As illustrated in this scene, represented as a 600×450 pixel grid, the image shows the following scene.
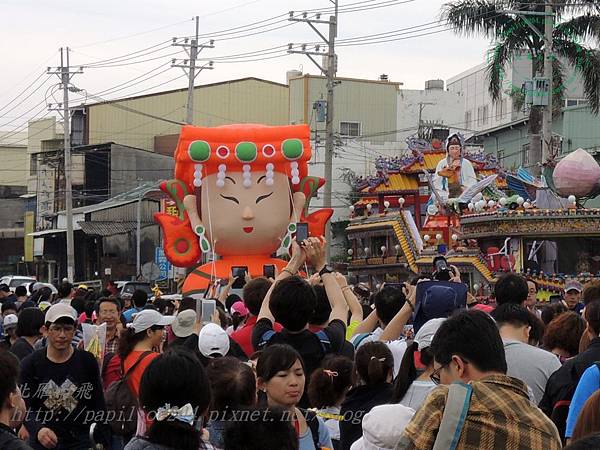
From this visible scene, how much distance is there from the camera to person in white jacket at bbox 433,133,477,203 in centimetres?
3091

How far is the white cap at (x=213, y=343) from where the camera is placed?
23.2 feet

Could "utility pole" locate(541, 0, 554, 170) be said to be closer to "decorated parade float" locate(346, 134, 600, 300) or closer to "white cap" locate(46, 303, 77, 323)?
"decorated parade float" locate(346, 134, 600, 300)

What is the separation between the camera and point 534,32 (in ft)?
110

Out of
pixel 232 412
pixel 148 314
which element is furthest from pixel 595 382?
pixel 148 314

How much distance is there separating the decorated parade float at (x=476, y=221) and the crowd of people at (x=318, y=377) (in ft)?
52.0

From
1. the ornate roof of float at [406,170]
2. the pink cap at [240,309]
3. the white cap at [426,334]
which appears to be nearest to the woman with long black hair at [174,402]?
the white cap at [426,334]

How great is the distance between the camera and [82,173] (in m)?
53.7

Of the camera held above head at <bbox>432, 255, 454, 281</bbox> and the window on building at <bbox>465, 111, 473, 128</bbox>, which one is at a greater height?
the window on building at <bbox>465, 111, 473, 128</bbox>

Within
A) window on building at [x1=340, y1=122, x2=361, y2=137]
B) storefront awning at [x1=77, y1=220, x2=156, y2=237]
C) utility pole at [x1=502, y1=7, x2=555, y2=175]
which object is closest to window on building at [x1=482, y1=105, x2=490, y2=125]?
window on building at [x1=340, y1=122, x2=361, y2=137]

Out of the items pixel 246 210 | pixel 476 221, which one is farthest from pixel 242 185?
pixel 476 221

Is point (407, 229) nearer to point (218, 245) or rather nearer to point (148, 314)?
point (218, 245)

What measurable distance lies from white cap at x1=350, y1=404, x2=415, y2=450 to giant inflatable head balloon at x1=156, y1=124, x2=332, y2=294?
49.1 feet

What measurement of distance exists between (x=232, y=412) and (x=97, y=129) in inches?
2074

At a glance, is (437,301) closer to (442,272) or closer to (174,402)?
(442,272)
